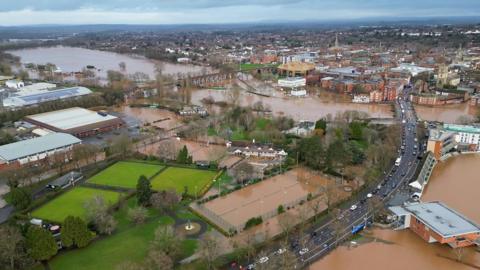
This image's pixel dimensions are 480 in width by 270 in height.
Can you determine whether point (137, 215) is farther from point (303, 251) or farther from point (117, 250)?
point (303, 251)

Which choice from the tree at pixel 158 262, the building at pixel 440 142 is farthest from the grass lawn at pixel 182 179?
the building at pixel 440 142

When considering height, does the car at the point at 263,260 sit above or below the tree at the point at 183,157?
below

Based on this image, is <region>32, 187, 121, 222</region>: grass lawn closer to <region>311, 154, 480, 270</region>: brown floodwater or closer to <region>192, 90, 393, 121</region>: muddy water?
<region>311, 154, 480, 270</region>: brown floodwater

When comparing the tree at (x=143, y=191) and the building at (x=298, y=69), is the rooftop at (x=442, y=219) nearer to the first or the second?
the tree at (x=143, y=191)

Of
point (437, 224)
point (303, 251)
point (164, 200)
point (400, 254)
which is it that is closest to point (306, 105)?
point (437, 224)

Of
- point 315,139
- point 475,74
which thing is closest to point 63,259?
point 315,139

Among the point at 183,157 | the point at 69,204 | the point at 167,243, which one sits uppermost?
the point at 167,243

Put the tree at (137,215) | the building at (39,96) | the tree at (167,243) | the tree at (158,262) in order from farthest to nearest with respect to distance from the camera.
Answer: the building at (39,96) < the tree at (137,215) < the tree at (167,243) < the tree at (158,262)

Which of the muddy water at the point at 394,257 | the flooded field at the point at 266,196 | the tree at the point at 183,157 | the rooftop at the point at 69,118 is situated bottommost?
the muddy water at the point at 394,257
